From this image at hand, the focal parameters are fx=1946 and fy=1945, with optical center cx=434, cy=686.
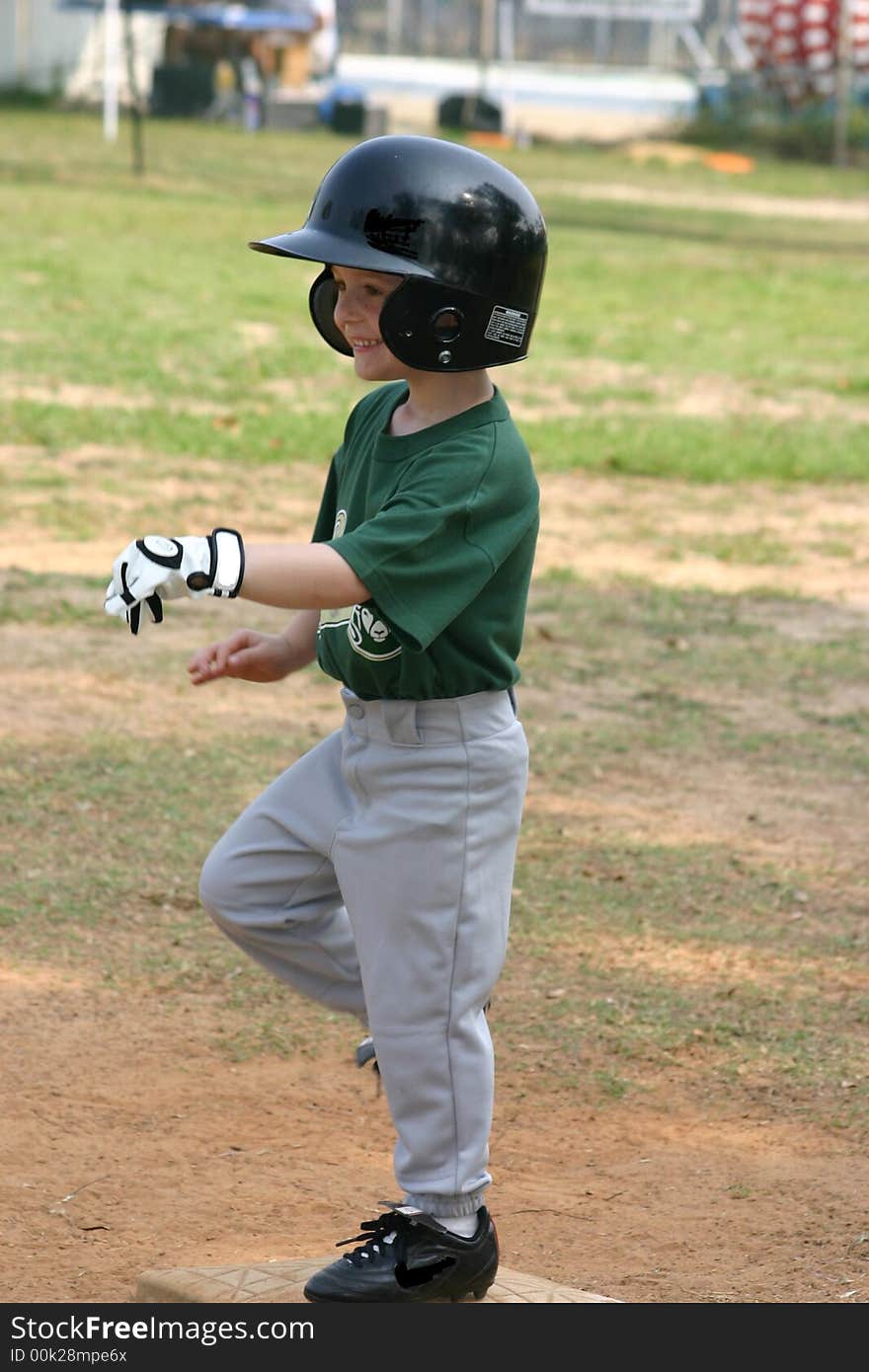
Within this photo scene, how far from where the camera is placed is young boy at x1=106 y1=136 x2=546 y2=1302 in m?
2.67

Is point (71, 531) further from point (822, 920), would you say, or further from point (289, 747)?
point (822, 920)

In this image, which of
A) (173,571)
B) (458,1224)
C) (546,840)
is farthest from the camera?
(546,840)

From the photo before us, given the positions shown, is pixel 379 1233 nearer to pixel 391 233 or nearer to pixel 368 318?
pixel 368 318

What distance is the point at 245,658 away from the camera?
3000 mm

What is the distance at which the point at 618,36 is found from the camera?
1222 inches

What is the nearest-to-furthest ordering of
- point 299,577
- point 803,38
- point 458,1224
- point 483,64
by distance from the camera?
1. point 299,577
2. point 458,1224
3. point 483,64
4. point 803,38

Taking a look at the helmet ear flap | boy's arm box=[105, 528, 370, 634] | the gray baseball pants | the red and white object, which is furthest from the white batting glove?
the red and white object

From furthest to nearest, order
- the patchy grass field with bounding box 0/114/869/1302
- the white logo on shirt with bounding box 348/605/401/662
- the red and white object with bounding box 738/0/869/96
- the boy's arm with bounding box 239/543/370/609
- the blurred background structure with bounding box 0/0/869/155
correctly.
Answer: the red and white object with bounding box 738/0/869/96
the blurred background structure with bounding box 0/0/869/155
the patchy grass field with bounding box 0/114/869/1302
the white logo on shirt with bounding box 348/605/401/662
the boy's arm with bounding box 239/543/370/609

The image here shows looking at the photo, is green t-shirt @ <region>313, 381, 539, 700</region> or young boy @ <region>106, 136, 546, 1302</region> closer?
green t-shirt @ <region>313, 381, 539, 700</region>

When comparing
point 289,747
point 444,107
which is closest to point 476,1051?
point 289,747

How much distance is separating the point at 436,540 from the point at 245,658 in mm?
530

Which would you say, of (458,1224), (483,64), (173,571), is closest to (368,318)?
(173,571)

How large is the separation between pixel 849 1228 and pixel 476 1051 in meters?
0.84

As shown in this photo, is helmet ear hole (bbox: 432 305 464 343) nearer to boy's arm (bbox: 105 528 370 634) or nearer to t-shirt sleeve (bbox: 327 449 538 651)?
t-shirt sleeve (bbox: 327 449 538 651)
